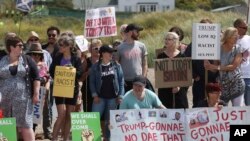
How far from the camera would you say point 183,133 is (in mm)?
9852

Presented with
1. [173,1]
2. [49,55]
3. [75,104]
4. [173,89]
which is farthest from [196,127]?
[173,1]

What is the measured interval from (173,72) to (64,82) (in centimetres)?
163

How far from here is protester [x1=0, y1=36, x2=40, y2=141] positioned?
32.0 ft

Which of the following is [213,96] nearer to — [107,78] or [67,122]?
[107,78]

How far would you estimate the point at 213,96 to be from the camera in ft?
32.8

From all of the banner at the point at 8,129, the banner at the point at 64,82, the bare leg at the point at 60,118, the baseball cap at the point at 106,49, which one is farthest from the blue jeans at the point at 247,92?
the banner at the point at 8,129

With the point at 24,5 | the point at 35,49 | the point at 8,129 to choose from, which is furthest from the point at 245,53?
the point at 24,5

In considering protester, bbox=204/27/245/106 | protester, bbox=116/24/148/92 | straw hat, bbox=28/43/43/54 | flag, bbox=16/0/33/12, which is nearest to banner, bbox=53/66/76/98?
straw hat, bbox=28/43/43/54

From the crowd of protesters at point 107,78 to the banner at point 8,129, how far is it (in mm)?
292

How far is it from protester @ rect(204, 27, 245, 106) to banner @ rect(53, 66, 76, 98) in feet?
6.58

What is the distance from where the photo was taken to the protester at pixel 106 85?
10.9 m

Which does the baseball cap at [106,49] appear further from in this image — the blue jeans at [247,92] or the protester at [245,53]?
the blue jeans at [247,92]

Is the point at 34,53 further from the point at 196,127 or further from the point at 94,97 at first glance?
the point at 196,127

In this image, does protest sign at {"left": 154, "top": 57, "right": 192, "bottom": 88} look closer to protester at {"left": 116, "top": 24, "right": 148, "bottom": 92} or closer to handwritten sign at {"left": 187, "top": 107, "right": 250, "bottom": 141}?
protester at {"left": 116, "top": 24, "right": 148, "bottom": 92}
